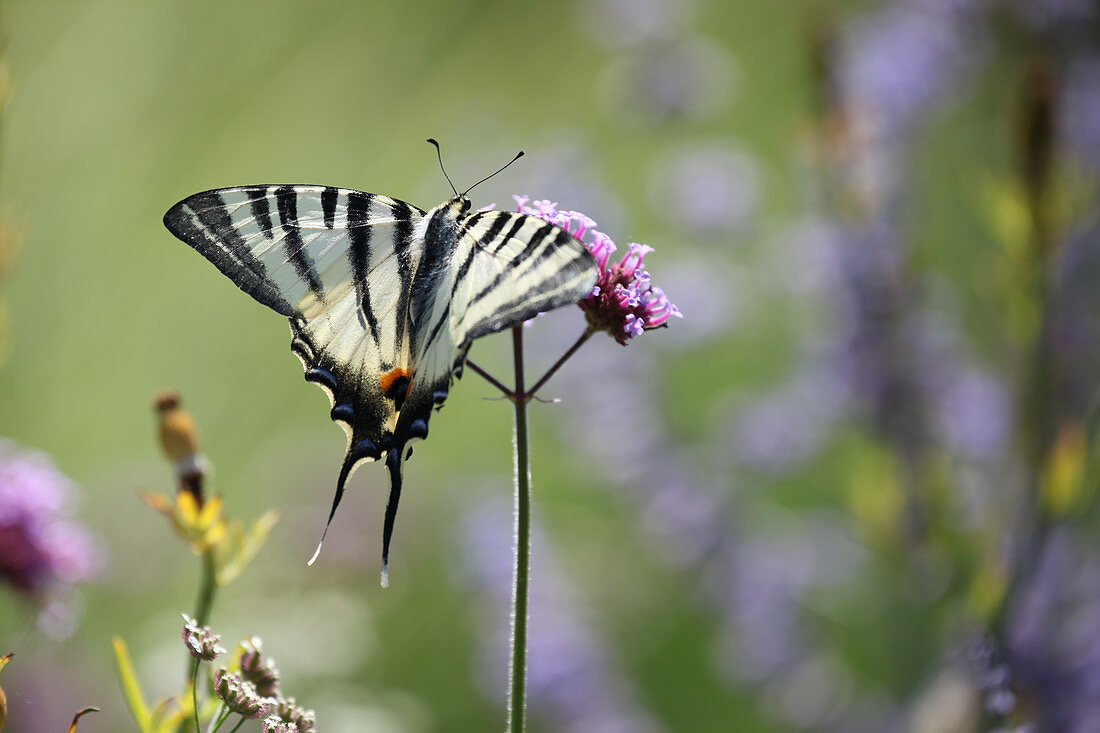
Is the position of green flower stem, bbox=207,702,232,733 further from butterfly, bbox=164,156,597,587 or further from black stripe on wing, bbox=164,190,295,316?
black stripe on wing, bbox=164,190,295,316

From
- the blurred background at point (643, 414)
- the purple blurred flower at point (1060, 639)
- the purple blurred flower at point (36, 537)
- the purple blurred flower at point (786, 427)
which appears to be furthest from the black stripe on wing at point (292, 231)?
the purple blurred flower at point (786, 427)

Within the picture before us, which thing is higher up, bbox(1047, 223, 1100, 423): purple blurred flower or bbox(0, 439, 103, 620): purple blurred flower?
bbox(1047, 223, 1100, 423): purple blurred flower

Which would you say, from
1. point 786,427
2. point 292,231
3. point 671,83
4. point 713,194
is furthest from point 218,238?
point 671,83

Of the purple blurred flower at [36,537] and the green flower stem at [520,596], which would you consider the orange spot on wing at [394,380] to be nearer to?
the green flower stem at [520,596]

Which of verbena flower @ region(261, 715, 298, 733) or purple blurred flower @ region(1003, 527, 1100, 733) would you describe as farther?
purple blurred flower @ region(1003, 527, 1100, 733)

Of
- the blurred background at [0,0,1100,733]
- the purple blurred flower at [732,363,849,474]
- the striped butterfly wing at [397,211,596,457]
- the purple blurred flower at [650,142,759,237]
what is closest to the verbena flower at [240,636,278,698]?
the striped butterfly wing at [397,211,596,457]

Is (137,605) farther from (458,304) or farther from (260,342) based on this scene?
(458,304)

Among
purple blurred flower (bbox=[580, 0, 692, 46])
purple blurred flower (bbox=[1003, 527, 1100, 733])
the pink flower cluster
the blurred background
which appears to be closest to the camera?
the pink flower cluster
